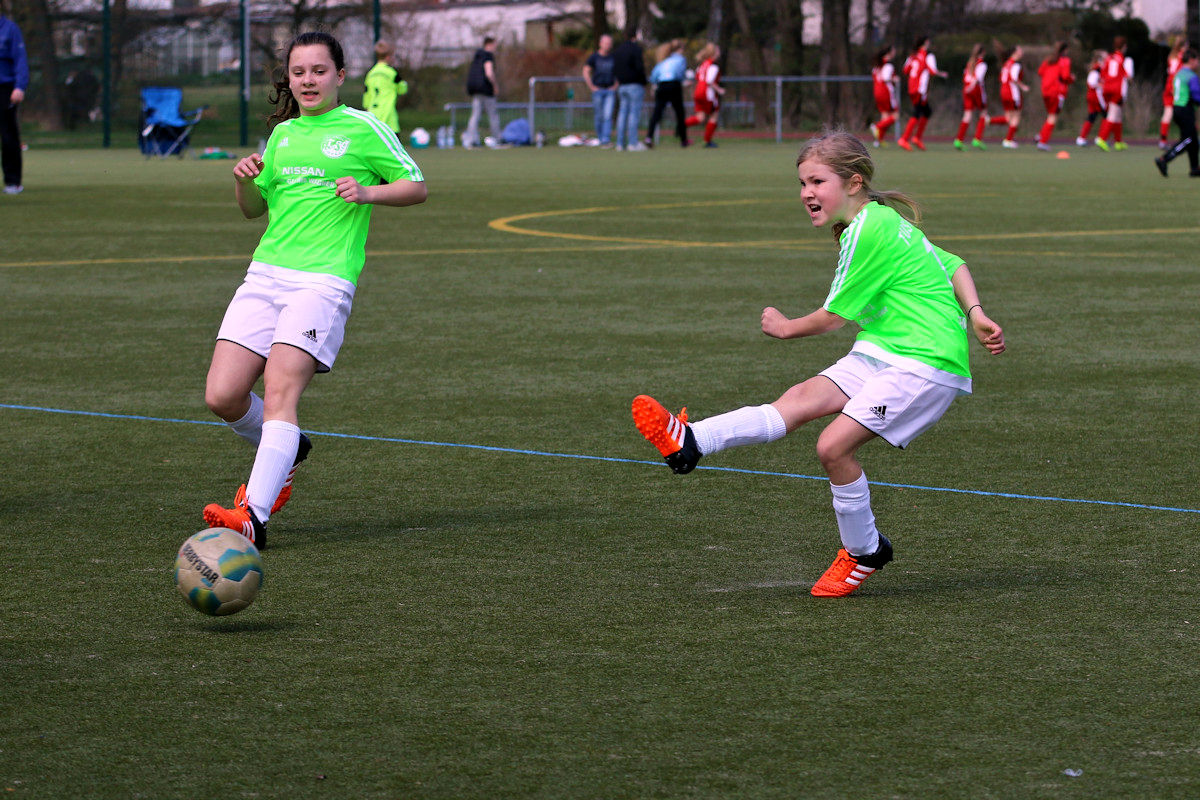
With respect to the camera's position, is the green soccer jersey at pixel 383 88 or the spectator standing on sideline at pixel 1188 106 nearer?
the spectator standing on sideline at pixel 1188 106

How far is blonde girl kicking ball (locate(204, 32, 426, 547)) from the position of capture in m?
5.82

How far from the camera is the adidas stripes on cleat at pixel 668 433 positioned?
5.18m

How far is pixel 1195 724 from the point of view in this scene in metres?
4.02

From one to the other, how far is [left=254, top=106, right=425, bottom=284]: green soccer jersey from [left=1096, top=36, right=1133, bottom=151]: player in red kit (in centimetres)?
3248

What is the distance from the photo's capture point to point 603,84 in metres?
39.2

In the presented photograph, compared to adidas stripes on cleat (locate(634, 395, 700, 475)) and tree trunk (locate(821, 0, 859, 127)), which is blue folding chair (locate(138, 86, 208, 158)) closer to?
tree trunk (locate(821, 0, 859, 127))

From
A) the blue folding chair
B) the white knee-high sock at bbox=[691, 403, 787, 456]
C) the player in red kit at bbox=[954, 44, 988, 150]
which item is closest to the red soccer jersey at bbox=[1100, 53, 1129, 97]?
the player in red kit at bbox=[954, 44, 988, 150]

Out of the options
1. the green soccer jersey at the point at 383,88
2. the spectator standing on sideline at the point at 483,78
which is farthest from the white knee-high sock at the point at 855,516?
the spectator standing on sideline at the point at 483,78

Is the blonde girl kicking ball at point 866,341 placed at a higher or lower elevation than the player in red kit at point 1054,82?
lower

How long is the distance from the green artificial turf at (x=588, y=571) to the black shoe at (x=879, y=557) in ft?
0.32

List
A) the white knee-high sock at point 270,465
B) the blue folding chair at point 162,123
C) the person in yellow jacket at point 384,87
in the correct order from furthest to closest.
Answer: the blue folding chair at point 162,123 < the person in yellow jacket at point 384,87 < the white knee-high sock at point 270,465

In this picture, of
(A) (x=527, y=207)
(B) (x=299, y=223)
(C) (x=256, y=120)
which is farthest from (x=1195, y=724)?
(C) (x=256, y=120)

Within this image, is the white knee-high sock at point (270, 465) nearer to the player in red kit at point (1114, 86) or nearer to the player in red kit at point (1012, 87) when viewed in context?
the player in red kit at point (1114, 86)

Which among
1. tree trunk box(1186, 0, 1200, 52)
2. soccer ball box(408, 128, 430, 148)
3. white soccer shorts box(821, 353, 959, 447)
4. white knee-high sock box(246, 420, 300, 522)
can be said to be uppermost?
tree trunk box(1186, 0, 1200, 52)
